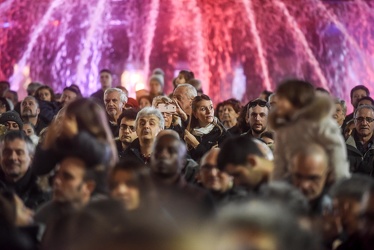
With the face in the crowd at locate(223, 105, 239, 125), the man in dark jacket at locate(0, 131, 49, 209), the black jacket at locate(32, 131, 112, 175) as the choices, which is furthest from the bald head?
the face in the crowd at locate(223, 105, 239, 125)

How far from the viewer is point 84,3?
2573 centimetres

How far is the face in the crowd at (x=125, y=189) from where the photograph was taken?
798 cm

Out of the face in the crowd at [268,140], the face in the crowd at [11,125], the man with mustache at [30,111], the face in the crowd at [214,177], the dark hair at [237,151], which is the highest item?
the man with mustache at [30,111]

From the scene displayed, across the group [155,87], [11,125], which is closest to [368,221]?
[11,125]

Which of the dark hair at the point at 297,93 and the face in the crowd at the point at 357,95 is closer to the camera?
the dark hair at the point at 297,93

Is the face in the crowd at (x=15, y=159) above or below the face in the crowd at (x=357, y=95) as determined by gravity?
below

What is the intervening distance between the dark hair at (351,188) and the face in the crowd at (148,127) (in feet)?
12.7

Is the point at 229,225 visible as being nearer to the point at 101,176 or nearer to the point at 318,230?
the point at 318,230

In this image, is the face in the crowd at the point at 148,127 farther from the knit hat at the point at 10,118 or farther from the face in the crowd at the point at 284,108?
the face in the crowd at the point at 284,108

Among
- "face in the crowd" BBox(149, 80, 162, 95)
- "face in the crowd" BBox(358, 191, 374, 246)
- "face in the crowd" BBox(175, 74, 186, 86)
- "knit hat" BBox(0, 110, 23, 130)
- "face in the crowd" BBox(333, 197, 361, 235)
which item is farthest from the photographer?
"face in the crowd" BBox(149, 80, 162, 95)

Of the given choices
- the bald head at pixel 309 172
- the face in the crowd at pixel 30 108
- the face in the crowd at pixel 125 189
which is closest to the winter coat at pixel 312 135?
the bald head at pixel 309 172

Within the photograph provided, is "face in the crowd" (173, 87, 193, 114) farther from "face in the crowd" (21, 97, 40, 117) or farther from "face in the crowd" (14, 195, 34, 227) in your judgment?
"face in the crowd" (14, 195, 34, 227)

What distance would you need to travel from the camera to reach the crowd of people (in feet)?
22.6

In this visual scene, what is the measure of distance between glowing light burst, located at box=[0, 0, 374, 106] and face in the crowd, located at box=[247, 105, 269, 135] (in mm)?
10866
